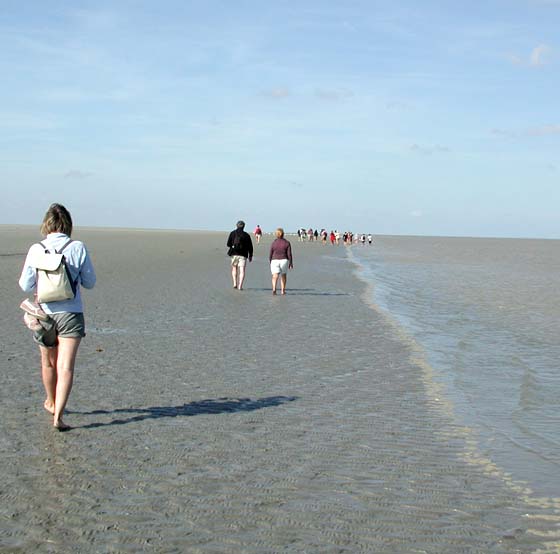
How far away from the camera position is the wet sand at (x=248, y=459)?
181 inches

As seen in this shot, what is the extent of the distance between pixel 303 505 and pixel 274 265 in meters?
15.3

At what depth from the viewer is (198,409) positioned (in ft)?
25.3

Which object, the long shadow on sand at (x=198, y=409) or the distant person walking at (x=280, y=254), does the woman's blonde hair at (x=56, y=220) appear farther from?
the distant person walking at (x=280, y=254)

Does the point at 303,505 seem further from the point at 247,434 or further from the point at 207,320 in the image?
the point at 207,320

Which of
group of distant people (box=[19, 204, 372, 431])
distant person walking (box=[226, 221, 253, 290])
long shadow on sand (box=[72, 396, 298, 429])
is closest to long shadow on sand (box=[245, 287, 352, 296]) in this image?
distant person walking (box=[226, 221, 253, 290])

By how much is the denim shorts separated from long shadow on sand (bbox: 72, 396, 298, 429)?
2.94 feet

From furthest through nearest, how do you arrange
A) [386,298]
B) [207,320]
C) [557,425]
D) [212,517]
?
[386,298], [207,320], [557,425], [212,517]

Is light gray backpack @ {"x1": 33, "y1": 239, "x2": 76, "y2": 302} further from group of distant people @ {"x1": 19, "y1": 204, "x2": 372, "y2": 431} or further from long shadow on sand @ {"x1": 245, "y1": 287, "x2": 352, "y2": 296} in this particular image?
long shadow on sand @ {"x1": 245, "y1": 287, "x2": 352, "y2": 296}

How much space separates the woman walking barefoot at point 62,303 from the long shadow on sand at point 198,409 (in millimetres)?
636

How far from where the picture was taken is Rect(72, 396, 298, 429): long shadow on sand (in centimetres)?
723

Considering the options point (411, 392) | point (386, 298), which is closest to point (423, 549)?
point (411, 392)

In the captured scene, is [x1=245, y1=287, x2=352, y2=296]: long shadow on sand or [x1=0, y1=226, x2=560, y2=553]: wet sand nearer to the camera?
[x1=0, y1=226, x2=560, y2=553]: wet sand

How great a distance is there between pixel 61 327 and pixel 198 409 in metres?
1.86

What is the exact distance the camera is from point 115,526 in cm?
461
